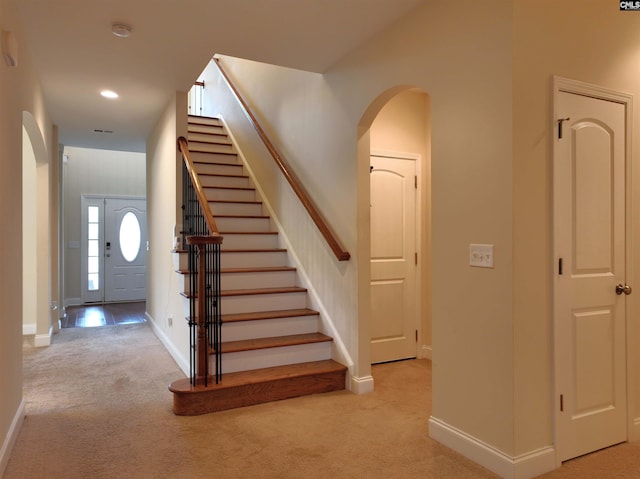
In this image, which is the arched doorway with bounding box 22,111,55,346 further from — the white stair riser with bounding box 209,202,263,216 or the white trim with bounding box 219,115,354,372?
the white trim with bounding box 219,115,354,372

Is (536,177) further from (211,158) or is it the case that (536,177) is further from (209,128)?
(209,128)

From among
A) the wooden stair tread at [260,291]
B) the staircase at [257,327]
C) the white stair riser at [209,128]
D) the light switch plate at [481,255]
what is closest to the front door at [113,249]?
the white stair riser at [209,128]

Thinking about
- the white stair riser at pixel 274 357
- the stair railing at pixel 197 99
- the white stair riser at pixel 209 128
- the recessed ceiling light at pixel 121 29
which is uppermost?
the stair railing at pixel 197 99

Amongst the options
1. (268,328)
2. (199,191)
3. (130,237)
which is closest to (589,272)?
(268,328)

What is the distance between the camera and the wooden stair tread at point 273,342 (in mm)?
3306

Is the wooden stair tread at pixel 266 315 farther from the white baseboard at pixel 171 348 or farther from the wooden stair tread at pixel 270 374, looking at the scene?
the white baseboard at pixel 171 348

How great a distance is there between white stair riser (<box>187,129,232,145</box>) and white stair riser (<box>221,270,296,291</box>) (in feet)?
9.01

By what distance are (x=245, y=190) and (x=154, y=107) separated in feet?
4.39

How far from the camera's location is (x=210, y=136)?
6.32 m

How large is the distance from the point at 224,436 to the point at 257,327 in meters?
1.10

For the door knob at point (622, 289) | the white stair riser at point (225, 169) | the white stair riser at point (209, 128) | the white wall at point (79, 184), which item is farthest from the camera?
the white wall at point (79, 184)

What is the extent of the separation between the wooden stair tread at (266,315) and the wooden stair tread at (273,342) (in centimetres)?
17

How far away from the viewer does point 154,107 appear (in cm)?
479

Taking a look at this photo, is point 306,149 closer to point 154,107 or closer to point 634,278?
point 154,107
